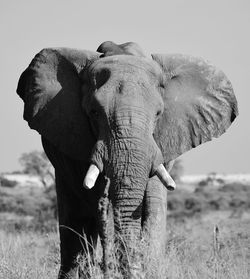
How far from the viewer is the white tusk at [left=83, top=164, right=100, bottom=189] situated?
711 centimetres

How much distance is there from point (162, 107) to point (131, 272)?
1.71m

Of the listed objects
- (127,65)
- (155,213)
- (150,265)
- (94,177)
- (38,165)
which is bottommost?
(38,165)

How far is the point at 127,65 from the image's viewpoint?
304 inches

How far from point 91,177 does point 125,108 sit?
0.58m

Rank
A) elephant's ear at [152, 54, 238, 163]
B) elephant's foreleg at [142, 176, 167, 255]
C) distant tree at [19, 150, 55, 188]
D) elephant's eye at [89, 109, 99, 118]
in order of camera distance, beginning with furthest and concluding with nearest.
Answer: distant tree at [19, 150, 55, 188]
elephant's ear at [152, 54, 238, 163]
elephant's foreleg at [142, 176, 167, 255]
elephant's eye at [89, 109, 99, 118]

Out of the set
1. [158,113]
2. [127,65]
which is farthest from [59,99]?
[158,113]

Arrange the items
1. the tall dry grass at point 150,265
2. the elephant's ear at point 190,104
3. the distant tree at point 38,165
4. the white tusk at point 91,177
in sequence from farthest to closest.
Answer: the distant tree at point 38,165
the elephant's ear at point 190,104
the white tusk at point 91,177
the tall dry grass at point 150,265

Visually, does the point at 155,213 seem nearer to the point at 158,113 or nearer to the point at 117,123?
the point at 158,113

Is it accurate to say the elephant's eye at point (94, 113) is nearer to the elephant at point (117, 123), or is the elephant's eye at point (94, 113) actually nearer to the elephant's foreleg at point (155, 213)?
the elephant at point (117, 123)

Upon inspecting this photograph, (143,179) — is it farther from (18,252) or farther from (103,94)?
(18,252)

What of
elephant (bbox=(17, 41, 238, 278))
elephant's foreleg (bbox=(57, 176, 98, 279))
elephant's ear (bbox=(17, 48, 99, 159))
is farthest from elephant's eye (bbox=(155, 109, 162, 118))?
elephant's foreleg (bbox=(57, 176, 98, 279))

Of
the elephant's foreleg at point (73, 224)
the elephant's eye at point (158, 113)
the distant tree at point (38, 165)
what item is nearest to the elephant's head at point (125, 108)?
the elephant's eye at point (158, 113)

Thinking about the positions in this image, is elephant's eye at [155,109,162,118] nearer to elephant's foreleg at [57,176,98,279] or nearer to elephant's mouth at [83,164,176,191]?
elephant's mouth at [83,164,176,191]

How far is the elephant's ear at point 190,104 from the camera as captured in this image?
8.22 meters
